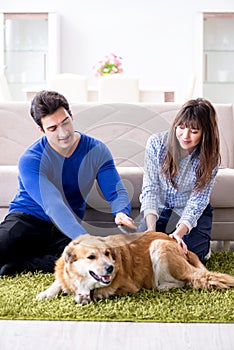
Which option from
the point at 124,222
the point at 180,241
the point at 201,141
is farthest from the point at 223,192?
the point at 124,222

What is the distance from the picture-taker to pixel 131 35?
322 inches

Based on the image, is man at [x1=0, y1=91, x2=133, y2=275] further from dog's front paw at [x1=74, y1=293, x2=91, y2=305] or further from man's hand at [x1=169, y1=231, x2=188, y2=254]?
dog's front paw at [x1=74, y1=293, x2=91, y2=305]

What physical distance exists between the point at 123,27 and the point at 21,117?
4.39m

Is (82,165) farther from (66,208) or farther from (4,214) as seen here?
(4,214)

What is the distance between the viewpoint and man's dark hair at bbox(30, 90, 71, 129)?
2924 millimetres

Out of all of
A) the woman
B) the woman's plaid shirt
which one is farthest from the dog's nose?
the woman's plaid shirt

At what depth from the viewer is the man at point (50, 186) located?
295cm

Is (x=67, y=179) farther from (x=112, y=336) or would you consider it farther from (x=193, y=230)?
(x=112, y=336)

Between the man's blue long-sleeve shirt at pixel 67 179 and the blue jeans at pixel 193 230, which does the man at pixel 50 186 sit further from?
the blue jeans at pixel 193 230

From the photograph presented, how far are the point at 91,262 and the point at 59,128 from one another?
2.08 feet

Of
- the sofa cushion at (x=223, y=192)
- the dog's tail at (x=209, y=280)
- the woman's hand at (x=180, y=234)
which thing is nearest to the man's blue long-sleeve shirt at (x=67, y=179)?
the woman's hand at (x=180, y=234)

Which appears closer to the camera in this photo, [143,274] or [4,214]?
[143,274]

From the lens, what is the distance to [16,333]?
2.28 metres

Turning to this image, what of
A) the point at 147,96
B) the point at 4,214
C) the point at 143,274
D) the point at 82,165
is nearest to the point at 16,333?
the point at 143,274
